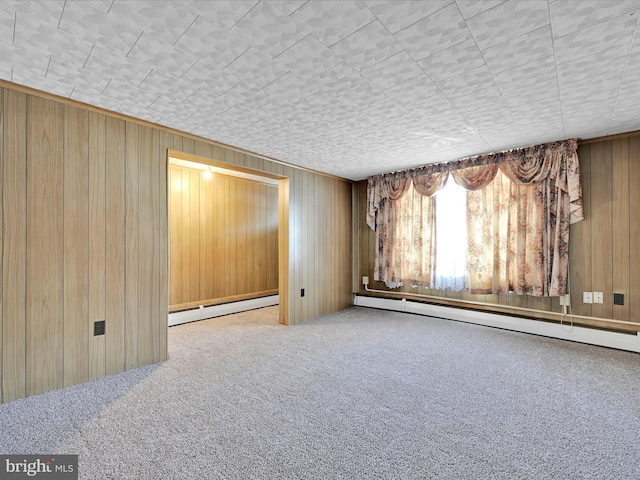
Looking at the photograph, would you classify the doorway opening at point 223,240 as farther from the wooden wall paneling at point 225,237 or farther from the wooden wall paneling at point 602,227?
the wooden wall paneling at point 602,227

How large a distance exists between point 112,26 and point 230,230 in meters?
3.70

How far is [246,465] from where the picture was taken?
1524 millimetres

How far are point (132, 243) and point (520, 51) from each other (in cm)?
313

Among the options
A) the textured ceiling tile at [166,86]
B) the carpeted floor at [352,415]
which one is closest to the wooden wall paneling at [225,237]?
the carpeted floor at [352,415]

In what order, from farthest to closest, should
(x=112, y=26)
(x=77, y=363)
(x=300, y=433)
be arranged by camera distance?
(x=77, y=363) < (x=300, y=433) < (x=112, y=26)

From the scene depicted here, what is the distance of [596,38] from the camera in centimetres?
161

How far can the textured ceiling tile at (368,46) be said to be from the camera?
61.5 inches

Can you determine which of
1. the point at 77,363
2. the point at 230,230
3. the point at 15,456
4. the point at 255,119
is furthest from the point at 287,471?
the point at 230,230

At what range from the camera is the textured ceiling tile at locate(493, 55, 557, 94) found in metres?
1.84

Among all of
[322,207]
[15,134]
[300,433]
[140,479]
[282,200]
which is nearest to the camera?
[140,479]

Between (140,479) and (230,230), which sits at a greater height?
(230,230)

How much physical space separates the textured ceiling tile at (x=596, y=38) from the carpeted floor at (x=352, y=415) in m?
2.15

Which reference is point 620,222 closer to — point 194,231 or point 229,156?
point 229,156

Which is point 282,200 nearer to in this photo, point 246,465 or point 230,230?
point 230,230
